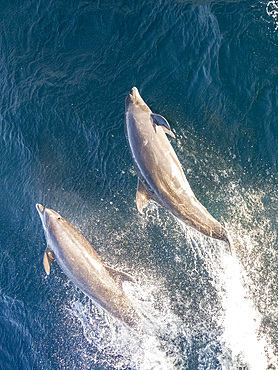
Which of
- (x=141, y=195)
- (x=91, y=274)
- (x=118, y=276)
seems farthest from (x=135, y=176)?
(x=91, y=274)

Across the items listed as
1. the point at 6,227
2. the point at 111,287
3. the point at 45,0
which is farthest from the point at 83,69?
the point at 111,287

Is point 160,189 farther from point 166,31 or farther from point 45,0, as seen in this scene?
point 45,0

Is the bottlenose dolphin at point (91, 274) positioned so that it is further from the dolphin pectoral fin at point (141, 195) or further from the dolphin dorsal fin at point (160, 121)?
the dolphin dorsal fin at point (160, 121)

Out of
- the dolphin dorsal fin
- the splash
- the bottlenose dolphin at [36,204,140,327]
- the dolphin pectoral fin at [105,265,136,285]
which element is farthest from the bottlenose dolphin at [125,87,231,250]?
the splash

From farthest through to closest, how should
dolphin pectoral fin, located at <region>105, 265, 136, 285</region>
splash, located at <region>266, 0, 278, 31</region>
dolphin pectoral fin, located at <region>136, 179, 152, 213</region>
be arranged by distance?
splash, located at <region>266, 0, 278, 31</region> < dolphin pectoral fin, located at <region>105, 265, 136, 285</region> < dolphin pectoral fin, located at <region>136, 179, 152, 213</region>

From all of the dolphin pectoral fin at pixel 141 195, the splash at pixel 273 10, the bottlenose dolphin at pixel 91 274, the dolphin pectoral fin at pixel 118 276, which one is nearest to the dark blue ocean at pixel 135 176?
the splash at pixel 273 10

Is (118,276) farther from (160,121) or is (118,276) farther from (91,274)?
(160,121)

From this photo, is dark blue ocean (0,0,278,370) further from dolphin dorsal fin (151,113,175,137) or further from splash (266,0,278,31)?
dolphin dorsal fin (151,113,175,137)
